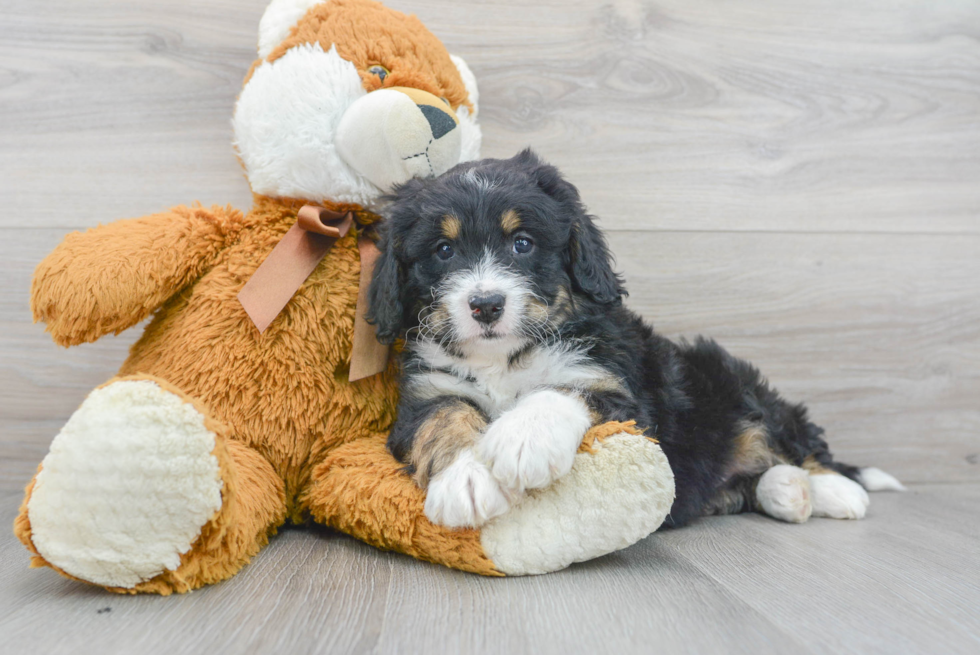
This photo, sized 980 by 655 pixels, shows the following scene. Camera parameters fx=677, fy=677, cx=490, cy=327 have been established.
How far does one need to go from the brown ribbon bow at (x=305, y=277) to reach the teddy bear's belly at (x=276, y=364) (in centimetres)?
5

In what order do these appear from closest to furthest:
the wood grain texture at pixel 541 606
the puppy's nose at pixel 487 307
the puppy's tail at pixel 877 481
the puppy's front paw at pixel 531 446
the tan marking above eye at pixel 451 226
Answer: the wood grain texture at pixel 541 606 → the puppy's front paw at pixel 531 446 → the puppy's nose at pixel 487 307 → the tan marking above eye at pixel 451 226 → the puppy's tail at pixel 877 481

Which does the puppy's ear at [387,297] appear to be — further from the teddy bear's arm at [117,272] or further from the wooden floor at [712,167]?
the wooden floor at [712,167]

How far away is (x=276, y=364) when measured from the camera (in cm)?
183

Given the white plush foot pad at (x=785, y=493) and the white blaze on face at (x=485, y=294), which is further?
the white plush foot pad at (x=785, y=493)

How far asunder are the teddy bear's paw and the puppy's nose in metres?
0.64

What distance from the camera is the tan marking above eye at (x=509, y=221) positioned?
67.3 inches

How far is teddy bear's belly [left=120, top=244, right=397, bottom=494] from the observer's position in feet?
5.93

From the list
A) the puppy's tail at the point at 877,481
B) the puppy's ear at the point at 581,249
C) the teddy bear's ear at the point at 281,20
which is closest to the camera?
the puppy's ear at the point at 581,249

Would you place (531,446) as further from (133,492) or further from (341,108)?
(341,108)

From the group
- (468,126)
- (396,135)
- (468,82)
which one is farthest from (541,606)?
(468,82)

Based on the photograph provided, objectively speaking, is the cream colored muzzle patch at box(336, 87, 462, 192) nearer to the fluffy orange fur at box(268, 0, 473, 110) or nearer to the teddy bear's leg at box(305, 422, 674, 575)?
the fluffy orange fur at box(268, 0, 473, 110)

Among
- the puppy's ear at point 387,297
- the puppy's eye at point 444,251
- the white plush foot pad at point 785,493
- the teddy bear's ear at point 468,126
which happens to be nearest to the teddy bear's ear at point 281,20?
the teddy bear's ear at point 468,126

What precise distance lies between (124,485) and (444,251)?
89cm

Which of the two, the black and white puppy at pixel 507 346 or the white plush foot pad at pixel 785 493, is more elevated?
the black and white puppy at pixel 507 346
